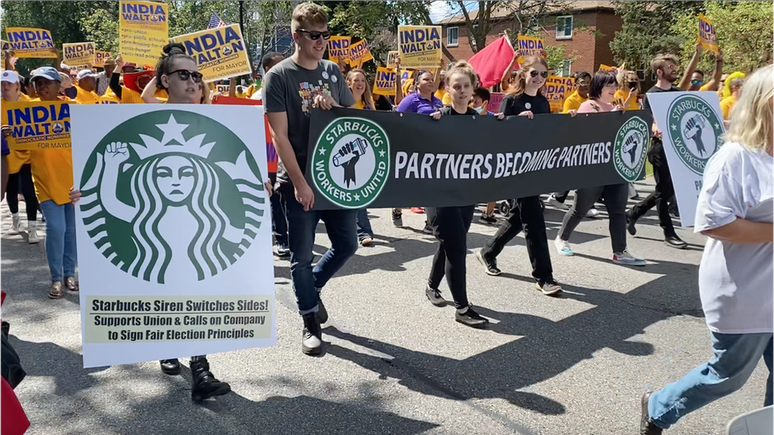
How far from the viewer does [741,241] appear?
2461 mm

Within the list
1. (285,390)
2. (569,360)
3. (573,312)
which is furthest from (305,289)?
(573,312)

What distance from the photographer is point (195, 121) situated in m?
3.14

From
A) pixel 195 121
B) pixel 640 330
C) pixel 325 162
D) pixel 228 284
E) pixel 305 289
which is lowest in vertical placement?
pixel 640 330

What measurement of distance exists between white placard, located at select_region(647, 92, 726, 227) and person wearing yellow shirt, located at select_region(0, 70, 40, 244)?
5.67 m

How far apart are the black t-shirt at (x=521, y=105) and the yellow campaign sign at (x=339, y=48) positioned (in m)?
6.71

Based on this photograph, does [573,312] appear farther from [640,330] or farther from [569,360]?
[569,360]

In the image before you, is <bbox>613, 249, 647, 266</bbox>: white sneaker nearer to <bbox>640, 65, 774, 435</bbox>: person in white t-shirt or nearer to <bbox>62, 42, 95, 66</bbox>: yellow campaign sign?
<bbox>640, 65, 774, 435</bbox>: person in white t-shirt

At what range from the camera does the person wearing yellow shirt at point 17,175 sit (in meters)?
5.62

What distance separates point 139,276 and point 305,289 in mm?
1207

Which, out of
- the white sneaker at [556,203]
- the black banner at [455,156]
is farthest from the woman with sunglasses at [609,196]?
the white sneaker at [556,203]

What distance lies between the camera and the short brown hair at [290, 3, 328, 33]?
12.5 ft

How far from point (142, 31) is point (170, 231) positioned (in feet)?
21.6

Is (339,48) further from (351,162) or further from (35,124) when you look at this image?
(351,162)

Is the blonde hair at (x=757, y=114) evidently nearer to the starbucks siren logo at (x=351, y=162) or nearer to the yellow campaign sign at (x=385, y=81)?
the starbucks siren logo at (x=351, y=162)
